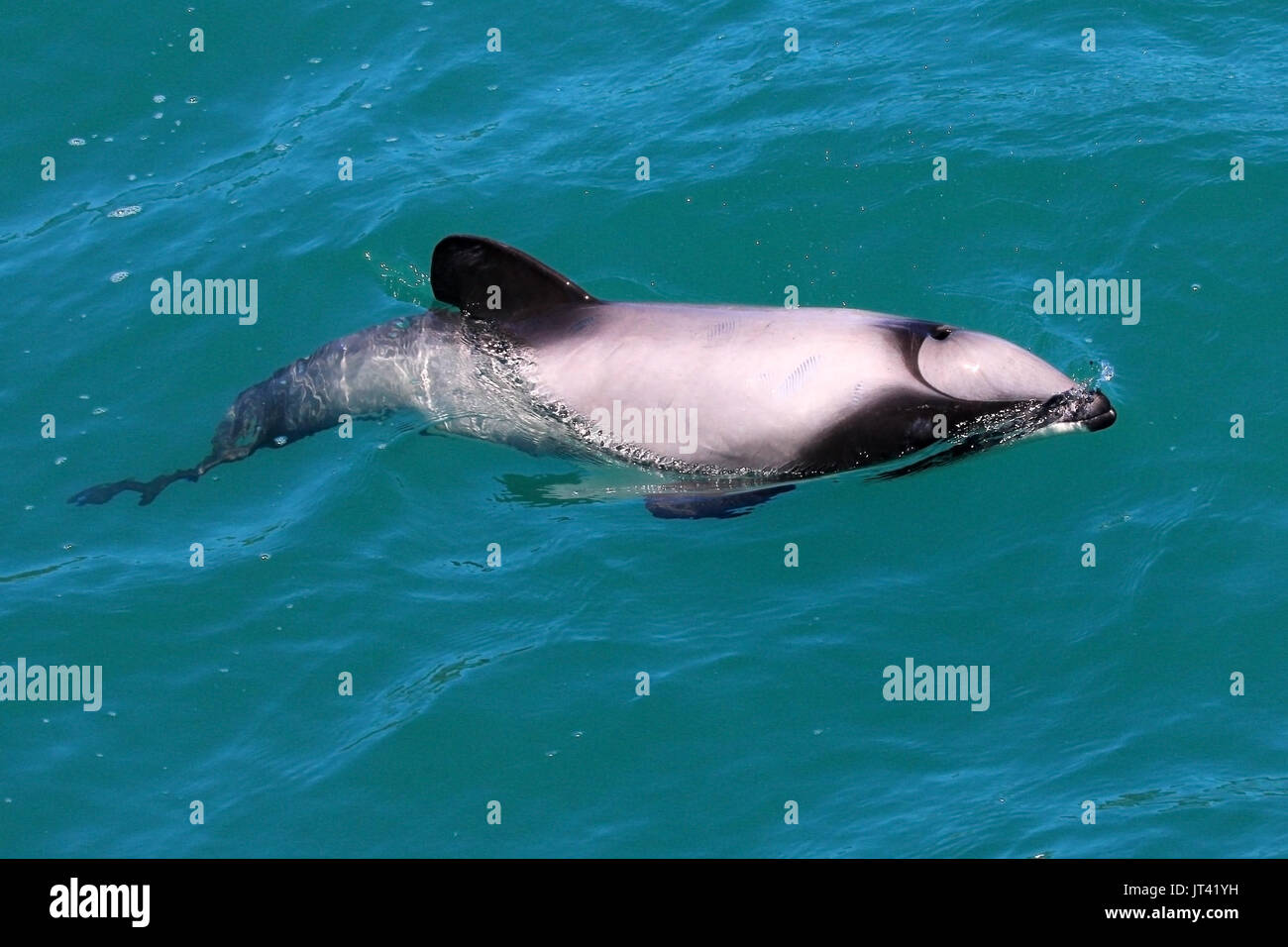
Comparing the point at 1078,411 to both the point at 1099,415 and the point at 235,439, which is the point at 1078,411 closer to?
the point at 1099,415

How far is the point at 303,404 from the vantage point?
1605 cm

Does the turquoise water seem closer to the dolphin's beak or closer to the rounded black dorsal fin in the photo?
the dolphin's beak

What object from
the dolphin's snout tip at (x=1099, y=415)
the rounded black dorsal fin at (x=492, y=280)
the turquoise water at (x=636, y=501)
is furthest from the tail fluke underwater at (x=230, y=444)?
the dolphin's snout tip at (x=1099, y=415)

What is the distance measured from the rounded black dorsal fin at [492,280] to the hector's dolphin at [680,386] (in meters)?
0.01

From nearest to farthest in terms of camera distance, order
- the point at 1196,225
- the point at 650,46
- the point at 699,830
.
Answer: the point at 699,830 < the point at 1196,225 < the point at 650,46

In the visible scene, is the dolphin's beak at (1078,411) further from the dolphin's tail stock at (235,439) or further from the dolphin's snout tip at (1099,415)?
the dolphin's tail stock at (235,439)

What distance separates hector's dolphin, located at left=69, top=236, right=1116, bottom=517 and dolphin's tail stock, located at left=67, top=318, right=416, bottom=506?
2 centimetres

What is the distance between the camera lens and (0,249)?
19.4 m

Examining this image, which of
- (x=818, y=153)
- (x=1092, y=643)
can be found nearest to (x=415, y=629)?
(x=1092, y=643)

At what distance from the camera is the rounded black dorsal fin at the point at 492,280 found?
14961 mm

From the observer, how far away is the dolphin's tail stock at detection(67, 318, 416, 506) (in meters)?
15.8
